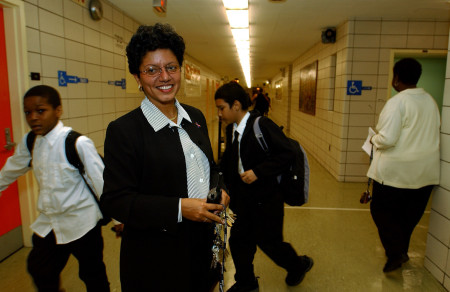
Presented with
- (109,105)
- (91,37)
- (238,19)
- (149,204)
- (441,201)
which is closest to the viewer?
(149,204)

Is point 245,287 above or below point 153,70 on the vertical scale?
below

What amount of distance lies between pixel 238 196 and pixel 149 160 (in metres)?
1.20

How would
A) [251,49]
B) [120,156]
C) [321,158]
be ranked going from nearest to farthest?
[120,156], [321,158], [251,49]

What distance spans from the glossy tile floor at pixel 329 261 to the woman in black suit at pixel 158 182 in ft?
4.91

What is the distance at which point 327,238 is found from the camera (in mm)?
3301

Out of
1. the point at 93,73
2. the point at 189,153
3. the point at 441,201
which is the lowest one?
the point at 441,201

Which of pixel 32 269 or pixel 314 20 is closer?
pixel 32 269

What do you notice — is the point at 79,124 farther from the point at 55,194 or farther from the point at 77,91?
the point at 55,194

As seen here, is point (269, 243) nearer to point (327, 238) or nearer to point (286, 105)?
point (327, 238)

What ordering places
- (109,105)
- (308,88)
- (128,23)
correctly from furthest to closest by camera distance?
1. (308,88)
2. (128,23)
3. (109,105)

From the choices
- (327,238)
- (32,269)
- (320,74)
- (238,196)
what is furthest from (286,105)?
(32,269)

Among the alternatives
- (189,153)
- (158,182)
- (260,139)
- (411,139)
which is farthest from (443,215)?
(158,182)

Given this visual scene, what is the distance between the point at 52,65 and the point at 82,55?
0.65m

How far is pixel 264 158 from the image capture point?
2090 mm
